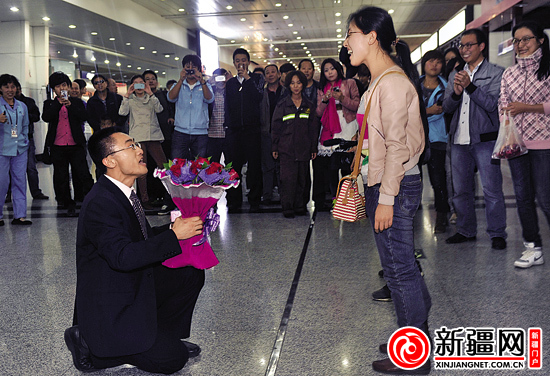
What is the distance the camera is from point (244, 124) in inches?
245

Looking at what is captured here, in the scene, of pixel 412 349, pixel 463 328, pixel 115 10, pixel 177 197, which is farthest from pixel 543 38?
pixel 115 10

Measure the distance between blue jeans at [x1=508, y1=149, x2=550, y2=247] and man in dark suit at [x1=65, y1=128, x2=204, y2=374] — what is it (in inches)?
97.5

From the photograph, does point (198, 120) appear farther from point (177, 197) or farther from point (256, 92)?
point (177, 197)

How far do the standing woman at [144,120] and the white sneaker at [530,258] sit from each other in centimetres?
411

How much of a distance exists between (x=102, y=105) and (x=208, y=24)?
8878 mm

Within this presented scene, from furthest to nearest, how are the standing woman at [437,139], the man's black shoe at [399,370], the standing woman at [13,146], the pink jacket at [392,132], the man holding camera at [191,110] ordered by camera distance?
the man holding camera at [191,110] < the standing woman at [13,146] < the standing woman at [437,139] < the man's black shoe at [399,370] < the pink jacket at [392,132]

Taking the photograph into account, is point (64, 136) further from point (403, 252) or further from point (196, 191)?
point (403, 252)

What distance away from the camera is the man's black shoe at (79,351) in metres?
2.32

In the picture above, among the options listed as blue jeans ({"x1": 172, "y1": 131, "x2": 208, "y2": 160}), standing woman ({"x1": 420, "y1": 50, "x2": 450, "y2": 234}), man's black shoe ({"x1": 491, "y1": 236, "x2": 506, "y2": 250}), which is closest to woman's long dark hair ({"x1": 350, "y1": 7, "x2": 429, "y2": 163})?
man's black shoe ({"x1": 491, "y1": 236, "x2": 506, "y2": 250})

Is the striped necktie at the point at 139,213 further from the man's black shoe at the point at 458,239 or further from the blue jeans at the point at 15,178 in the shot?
the blue jeans at the point at 15,178

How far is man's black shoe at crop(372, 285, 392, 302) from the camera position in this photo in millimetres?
3132

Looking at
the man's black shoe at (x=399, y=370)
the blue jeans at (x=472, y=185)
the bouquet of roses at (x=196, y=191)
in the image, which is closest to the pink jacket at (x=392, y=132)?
the bouquet of roses at (x=196, y=191)

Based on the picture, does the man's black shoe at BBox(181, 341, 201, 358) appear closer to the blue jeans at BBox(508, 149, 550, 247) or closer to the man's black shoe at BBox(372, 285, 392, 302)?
the man's black shoe at BBox(372, 285, 392, 302)

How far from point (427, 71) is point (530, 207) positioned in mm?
1692
